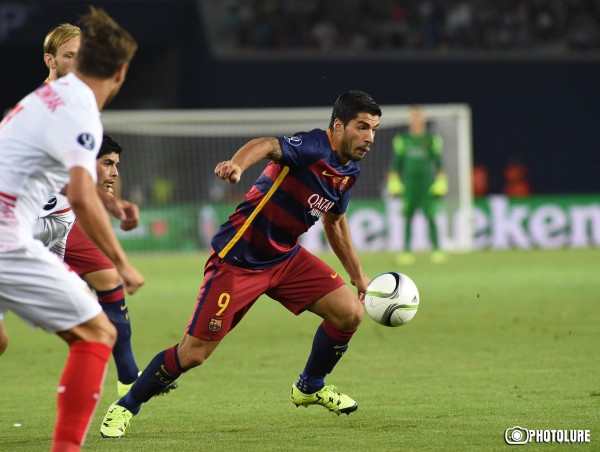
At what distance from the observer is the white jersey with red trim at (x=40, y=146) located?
15.0 feet

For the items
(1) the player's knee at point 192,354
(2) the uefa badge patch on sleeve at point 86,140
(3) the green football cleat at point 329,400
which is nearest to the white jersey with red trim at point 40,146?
(2) the uefa badge patch on sleeve at point 86,140

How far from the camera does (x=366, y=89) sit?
2825 centimetres

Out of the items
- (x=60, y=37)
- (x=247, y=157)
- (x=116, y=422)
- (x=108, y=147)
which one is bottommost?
(x=116, y=422)

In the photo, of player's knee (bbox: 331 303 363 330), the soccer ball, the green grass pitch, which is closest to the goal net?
the green grass pitch

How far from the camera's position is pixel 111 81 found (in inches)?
191

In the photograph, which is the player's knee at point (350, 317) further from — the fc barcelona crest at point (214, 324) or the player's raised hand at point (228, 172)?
the player's raised hand at point (228, 172)

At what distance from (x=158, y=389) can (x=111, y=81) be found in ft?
7.78

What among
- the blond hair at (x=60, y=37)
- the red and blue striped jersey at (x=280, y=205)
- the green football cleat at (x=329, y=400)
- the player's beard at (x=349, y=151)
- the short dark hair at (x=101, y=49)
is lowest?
the green football cleat at (x=329, y=400)

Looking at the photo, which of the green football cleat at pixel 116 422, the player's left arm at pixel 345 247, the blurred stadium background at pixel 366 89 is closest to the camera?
the green football cleat at pixel 116 422

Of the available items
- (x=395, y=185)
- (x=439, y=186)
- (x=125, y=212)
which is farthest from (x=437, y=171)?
(x=125, y=212)

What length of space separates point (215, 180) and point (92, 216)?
20.8 m

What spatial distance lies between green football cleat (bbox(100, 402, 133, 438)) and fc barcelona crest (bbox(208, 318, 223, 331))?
693mm

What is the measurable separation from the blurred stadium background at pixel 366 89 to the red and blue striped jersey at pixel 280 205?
16365mm

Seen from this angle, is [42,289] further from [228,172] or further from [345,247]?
[345,247]
